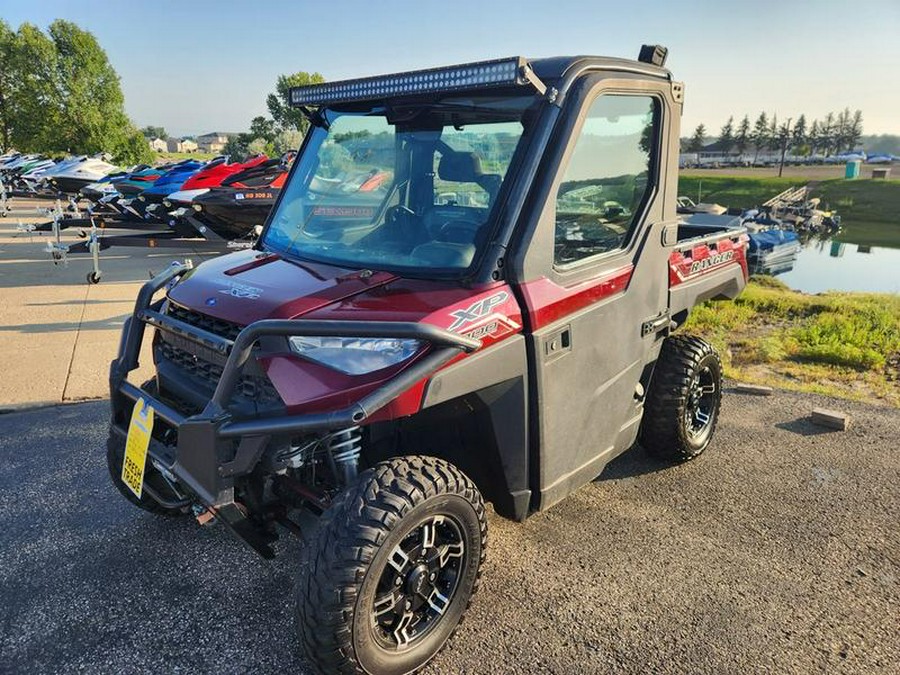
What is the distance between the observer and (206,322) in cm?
263

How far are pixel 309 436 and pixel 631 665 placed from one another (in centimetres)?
155

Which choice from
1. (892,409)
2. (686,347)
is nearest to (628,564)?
(686,347)

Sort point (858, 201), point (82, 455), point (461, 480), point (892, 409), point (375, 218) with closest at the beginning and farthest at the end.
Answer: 1. point (461, 480)
2. point (375, 218)
3. point (82, 455)
4. point (892, 409)
5. point (858, 201)

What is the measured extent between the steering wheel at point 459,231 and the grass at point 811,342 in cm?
437

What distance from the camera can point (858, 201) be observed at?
42.6m

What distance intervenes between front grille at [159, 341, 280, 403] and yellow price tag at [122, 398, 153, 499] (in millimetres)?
243

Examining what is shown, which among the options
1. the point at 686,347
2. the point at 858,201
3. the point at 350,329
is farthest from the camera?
the point at 858,201

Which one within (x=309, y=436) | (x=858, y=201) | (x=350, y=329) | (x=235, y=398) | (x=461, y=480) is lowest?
(x=858, y=201)

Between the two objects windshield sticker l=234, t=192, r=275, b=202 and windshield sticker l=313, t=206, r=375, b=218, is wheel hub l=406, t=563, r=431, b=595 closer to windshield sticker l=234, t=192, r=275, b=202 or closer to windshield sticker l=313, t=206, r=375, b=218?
windshield sticker l=313, t=206, r=375, b=218

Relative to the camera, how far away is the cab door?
8.45 feet

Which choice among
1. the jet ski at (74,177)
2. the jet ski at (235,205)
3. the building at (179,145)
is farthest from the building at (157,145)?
the jet ski at (235,205)

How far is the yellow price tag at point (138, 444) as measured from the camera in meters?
2.57

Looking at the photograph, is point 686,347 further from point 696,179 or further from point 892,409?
point 696,179

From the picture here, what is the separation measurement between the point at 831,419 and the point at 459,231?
3607mm
